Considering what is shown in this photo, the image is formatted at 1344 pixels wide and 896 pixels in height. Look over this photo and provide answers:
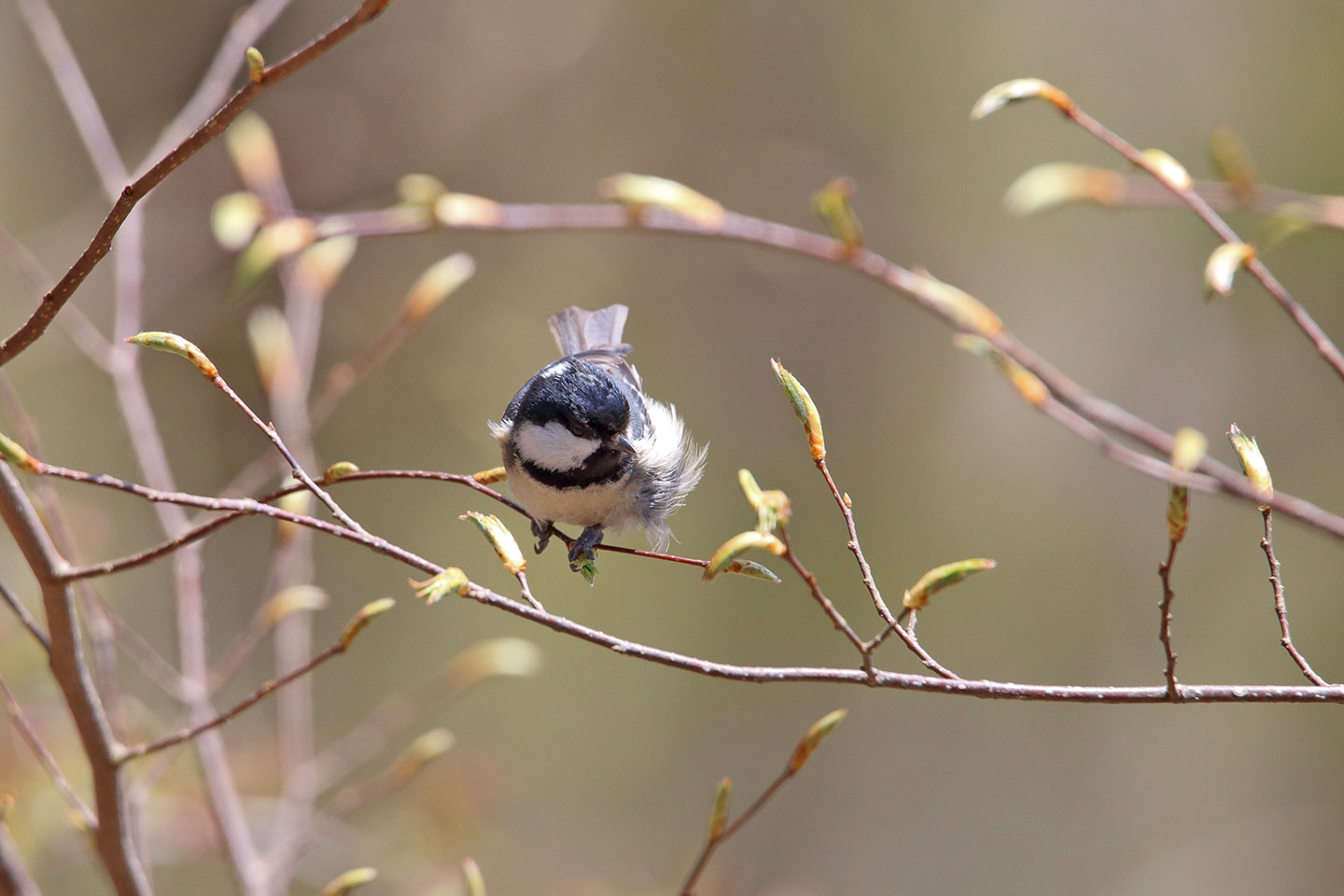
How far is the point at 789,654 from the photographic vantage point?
5.71m

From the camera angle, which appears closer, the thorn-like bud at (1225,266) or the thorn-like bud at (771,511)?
the thorn-like bud at (771,511)

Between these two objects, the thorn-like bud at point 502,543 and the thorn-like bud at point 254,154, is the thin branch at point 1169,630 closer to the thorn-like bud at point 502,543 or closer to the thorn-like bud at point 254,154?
the thorn-like bud at point 502,543

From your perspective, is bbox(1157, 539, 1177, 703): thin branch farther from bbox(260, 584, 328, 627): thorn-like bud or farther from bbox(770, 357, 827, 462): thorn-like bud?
bbox(260, 584, 328, 627): thorn-like bud

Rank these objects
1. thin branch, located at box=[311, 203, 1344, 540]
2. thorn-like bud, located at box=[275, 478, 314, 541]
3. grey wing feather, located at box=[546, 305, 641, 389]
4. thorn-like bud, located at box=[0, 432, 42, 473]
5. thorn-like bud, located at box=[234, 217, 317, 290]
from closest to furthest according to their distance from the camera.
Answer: thorn-like bud, located at box=[0, 432, 42, 473]
thin branch, located at box=[311, 203, 1344, 540]
thorn-like bud, located at box=[275, 478, 314, 541]
thorn-like bud, located at box=[234, 217, 317, 290]
grey wing feather, located at box=[546, 305, 641, 389]

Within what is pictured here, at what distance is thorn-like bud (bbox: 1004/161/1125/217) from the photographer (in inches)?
82.5

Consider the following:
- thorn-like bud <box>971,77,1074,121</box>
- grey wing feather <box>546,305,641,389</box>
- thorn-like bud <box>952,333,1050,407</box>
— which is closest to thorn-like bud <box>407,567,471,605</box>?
thorn-like bud <box>952,333,1050,407</box>

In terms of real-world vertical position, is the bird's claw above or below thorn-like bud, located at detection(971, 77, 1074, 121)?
below

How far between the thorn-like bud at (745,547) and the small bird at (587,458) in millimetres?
1146

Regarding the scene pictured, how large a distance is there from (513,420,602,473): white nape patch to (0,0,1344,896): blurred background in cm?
238

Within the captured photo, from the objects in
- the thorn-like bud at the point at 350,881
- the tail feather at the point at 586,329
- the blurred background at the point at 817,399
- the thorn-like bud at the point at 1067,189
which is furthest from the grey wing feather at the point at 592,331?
→ the thorn-like bud at the point at 350,881

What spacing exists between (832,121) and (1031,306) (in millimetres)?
1441

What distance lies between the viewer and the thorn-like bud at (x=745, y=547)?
3.98ft

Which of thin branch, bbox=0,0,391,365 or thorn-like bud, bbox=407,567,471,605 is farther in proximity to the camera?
thorn-like bud, bbox=407,567,471,605

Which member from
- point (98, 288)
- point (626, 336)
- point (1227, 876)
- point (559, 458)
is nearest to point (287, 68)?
point (559, 458)
